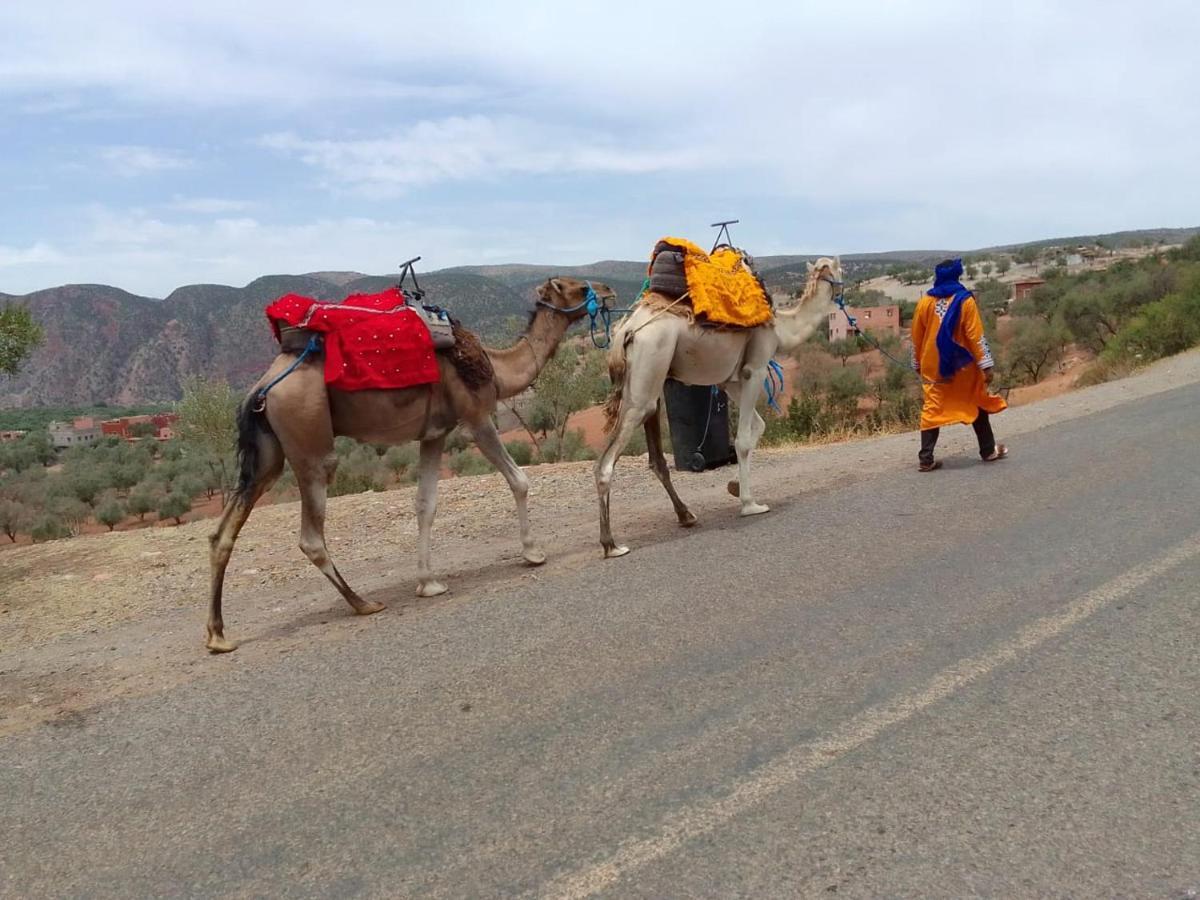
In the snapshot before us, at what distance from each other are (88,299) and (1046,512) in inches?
3567

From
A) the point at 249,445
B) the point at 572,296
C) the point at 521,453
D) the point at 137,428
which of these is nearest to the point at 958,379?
the point at 572,296

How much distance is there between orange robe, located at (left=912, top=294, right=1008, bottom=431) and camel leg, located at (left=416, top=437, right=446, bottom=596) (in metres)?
5.32

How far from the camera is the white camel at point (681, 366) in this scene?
7.51m

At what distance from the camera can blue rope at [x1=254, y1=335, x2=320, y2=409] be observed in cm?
589

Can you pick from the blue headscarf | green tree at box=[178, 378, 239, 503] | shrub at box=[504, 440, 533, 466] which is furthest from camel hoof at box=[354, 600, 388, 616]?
green tree at box=[178, 378, 239, 503]

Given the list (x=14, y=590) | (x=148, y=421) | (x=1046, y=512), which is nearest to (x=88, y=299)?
(x=148, y=421)

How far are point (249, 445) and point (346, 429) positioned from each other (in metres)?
0.62

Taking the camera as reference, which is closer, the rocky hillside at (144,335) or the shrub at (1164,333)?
the shrub at (1164,333)

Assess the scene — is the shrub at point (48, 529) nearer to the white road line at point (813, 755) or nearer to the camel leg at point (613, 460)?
the camel leg at point (613, 460)

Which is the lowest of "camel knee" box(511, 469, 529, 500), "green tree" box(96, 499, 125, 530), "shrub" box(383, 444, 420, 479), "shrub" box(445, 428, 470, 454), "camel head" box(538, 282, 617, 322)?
"green tree" box(96, 499, 125, 530)

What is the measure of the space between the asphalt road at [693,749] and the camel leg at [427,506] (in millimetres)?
566

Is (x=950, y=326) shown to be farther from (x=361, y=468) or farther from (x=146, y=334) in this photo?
(x=146, y=334)

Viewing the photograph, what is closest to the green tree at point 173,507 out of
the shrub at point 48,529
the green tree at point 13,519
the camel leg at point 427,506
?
the shrub at point 48,529

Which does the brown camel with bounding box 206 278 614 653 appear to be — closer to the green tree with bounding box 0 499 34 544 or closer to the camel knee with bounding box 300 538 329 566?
the camel knee with bounding box 300 538 329 566
